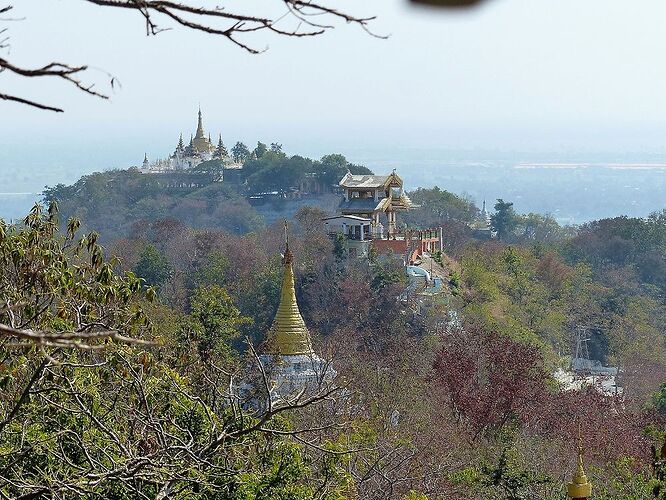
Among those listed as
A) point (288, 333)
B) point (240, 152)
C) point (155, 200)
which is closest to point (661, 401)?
point (288, 333)

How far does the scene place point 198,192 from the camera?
79188mm

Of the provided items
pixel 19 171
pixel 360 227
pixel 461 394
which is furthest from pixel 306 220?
pixel 19 171

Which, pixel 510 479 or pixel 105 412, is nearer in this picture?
pixel 105 412

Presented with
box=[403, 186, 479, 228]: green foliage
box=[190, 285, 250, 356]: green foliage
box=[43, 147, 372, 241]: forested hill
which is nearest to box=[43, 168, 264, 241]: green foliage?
box=[43, 147, 372, 241]: forested hill

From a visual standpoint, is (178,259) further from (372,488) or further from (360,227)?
(372,488)

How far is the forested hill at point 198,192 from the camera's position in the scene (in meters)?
76.2

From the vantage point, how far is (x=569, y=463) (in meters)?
18.8

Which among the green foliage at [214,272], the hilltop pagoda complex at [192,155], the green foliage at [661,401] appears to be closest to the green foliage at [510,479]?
the green foliage at [661,401]

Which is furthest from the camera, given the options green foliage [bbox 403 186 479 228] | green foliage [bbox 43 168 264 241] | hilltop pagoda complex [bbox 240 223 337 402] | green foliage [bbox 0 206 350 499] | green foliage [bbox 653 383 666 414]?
green foliage [bbox 43 168 264 241]

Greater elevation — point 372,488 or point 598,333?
point 372,488

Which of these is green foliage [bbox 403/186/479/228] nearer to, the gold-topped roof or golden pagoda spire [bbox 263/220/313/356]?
the gold-topped roof

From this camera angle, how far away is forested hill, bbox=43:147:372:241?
76.2 m

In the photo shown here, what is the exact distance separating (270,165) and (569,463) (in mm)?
61025

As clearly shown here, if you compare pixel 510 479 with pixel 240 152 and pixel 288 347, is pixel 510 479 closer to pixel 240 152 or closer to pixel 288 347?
pixel 288 347
